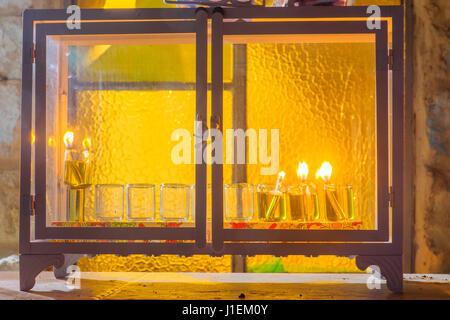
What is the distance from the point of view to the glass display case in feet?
3.81

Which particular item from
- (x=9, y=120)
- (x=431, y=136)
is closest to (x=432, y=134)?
(x=431, y=136)

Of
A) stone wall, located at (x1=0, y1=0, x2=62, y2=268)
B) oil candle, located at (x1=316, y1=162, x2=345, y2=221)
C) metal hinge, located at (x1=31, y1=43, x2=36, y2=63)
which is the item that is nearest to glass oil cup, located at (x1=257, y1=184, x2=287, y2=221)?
oil candle, located at (x1=316, y1=162, x2=345, y2=221)

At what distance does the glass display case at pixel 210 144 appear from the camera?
3.81 feet

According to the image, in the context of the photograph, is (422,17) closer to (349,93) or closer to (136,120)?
(349,93)

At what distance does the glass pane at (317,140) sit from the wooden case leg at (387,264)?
91 mm

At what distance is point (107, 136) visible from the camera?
1312 mm

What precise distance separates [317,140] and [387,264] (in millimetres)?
428

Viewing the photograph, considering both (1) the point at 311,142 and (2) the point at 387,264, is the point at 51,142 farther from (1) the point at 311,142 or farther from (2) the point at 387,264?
(2) the point at 387,264

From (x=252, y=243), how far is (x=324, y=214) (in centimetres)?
24

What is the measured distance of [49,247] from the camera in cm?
118
